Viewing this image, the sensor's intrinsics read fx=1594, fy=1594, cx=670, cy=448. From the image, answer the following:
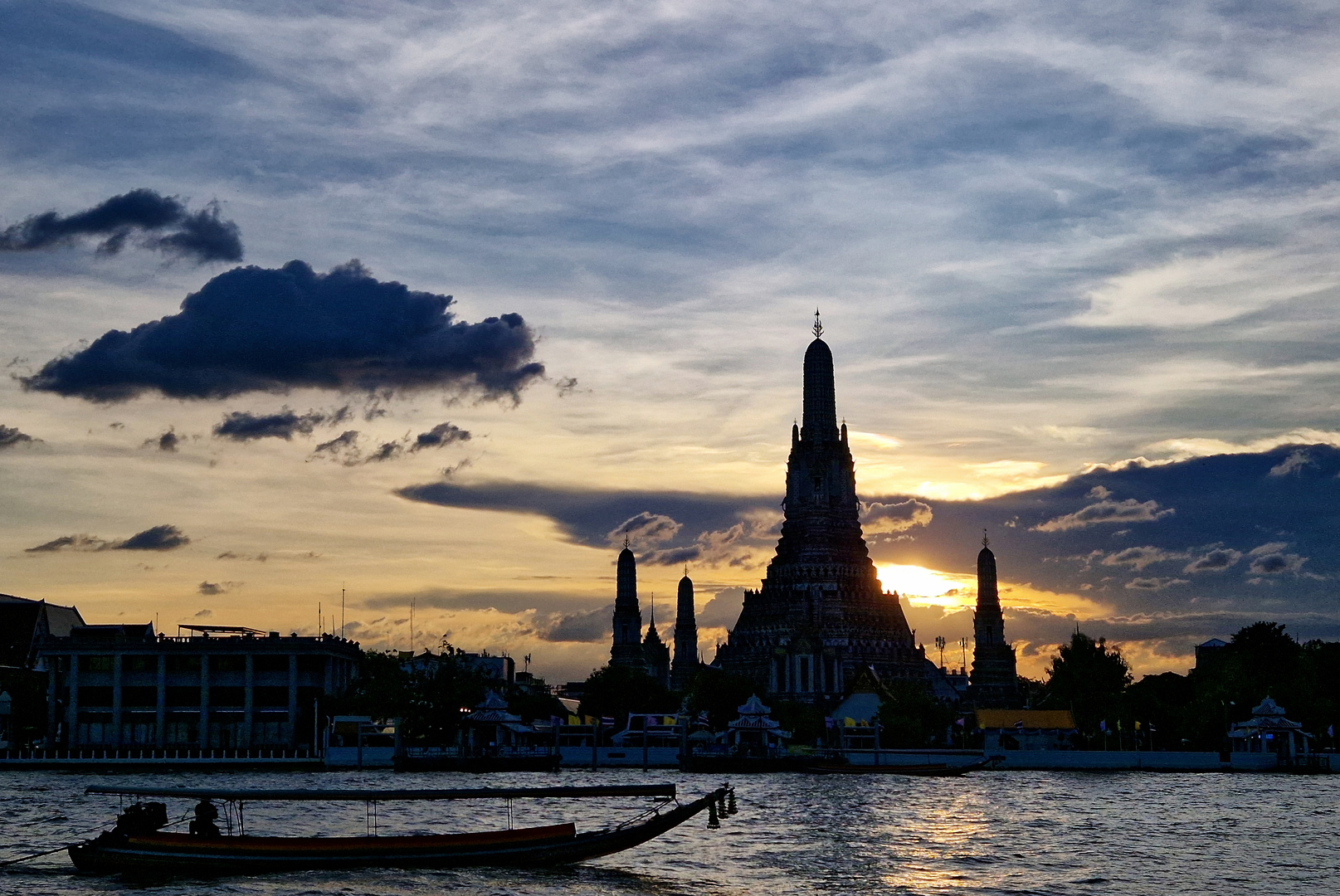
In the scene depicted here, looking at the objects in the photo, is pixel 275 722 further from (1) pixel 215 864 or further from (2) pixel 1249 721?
(1) pixel 215 864

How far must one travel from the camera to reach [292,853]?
57.2 metres

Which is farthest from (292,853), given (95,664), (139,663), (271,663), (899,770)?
(95,664)

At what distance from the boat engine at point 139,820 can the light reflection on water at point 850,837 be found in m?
2.08

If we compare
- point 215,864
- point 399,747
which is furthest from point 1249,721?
point 215,864

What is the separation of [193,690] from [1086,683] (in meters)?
95.8

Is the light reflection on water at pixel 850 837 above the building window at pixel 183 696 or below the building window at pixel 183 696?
below

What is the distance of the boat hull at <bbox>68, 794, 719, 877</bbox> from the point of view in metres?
57.3

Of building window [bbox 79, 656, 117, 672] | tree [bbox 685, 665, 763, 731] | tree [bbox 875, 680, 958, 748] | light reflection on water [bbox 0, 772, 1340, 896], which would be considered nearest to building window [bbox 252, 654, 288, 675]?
building window [bbox 79, 656, 117, 672]

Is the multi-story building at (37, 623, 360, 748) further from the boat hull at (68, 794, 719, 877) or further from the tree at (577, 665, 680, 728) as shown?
the boat hull at (68, 794, 719, 877)

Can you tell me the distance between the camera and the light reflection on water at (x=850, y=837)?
58156 millimetres

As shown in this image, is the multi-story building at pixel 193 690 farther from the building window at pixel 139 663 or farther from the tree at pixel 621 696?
the tree at pixel 621 696

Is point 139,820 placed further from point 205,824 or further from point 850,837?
point 850,837

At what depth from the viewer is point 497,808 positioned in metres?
96.9

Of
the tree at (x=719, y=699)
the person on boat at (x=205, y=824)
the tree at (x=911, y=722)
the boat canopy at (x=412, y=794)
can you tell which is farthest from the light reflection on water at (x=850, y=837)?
the tree at (x=719, y=699)
